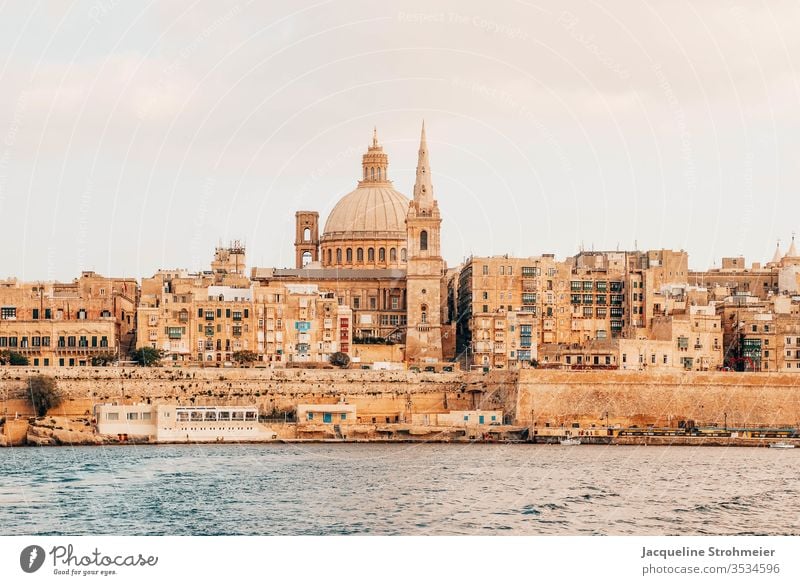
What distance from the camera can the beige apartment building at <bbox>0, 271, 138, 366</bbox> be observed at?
9862 cm

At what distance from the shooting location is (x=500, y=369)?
97375 mm

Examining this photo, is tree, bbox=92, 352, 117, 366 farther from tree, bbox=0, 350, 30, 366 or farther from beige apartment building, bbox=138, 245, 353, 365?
tree, bbox=0, 350, 30, 366

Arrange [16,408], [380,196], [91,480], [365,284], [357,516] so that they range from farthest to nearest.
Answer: [380,196] → [365,284] → [16,408] → [91,480] → [357,516]

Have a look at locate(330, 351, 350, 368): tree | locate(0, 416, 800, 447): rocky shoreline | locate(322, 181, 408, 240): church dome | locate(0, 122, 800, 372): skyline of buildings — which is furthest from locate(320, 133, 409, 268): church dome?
locate(0, 416, 800, 447): rocky shoreline

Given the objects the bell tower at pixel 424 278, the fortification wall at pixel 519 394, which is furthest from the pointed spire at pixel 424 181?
the fortification wall at pixel 519 394

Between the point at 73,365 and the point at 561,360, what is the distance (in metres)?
26.5

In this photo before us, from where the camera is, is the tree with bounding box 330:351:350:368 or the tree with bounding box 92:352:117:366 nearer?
the tree with bounding box 92:352:117:366

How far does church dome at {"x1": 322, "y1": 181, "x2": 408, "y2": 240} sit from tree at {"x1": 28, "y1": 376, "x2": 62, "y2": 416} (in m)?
34.0

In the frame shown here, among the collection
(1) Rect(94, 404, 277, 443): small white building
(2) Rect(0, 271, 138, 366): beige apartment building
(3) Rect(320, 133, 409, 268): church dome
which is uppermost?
(3) Rect(320, 133, 409, 268): church dome

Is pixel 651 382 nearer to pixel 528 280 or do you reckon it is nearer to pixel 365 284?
pixel 528 280

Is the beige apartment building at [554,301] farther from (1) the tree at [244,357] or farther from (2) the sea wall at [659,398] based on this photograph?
Result: (1) the tree at [244,357]

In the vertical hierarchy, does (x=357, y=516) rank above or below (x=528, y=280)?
below
